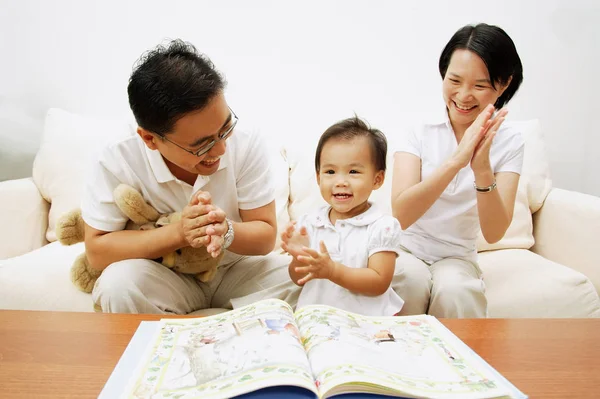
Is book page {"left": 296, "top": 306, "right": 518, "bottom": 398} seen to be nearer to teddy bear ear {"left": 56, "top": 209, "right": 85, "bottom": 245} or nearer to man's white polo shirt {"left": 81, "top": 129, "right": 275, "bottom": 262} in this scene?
man's white polo shirt {"left": 81, "top": 129, "right": 275, "bottom": 262}

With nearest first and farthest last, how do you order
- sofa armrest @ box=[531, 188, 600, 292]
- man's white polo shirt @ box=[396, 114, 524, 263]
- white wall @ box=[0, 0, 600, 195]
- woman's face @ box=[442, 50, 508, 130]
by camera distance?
woman's face @ box=[442, 50, 508, 130] → man's white polo shirt @ box=[396, 114, 524, 263] → sofa armrest @ box=[531, 188, 600, 292] → white wall @ box=[0, 0, 600, 195]

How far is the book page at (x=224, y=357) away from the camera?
74cm

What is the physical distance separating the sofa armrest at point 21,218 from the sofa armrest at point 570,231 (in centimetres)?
197

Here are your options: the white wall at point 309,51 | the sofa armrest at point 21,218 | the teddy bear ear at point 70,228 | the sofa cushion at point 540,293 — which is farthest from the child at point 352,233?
the sofa armrest at point 21,218

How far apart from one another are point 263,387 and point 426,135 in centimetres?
112

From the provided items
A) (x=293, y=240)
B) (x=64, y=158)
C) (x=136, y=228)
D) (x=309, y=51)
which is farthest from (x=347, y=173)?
(x=64, y=158)

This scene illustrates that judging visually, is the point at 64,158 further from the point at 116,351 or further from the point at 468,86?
the point at 468,86

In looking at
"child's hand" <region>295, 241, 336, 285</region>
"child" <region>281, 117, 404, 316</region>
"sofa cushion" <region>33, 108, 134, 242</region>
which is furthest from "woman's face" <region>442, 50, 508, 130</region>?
"sofa cushion" <region>33, 108, 134, 242</region>

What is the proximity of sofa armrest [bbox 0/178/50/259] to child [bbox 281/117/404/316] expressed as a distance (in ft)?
3.95

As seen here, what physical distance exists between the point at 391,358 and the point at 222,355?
28 centimetres

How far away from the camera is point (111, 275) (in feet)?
4.16

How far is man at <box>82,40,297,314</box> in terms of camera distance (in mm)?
1196

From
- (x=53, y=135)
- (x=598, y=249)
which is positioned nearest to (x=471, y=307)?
(x=598, y=249)

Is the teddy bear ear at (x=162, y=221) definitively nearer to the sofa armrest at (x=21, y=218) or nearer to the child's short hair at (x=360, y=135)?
the child's short hair at (x=360, y=135)
